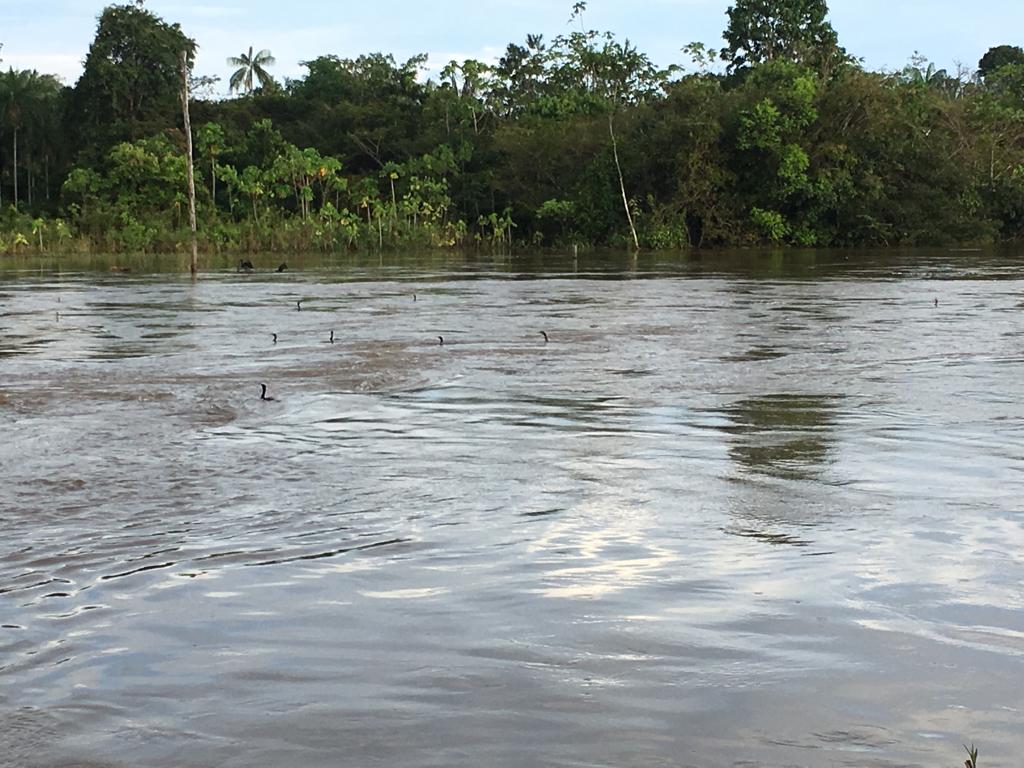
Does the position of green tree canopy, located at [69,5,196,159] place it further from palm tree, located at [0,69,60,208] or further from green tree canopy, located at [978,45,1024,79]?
green tree canopy, located at [978,45,1024,79]

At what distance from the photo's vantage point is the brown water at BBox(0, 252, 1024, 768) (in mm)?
3344

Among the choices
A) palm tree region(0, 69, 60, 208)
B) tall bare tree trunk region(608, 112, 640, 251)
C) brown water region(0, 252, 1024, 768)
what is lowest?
brown water region(0, 252, 1024, 768)

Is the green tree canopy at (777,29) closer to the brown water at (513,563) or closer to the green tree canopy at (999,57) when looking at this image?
the green tree canopy at (999,57)

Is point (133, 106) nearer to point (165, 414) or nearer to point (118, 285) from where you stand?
point (118, 285)

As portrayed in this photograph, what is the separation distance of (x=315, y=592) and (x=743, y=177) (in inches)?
2079

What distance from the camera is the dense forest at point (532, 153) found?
53344mm

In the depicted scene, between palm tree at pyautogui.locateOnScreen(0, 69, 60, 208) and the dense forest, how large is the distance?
0.33 ft

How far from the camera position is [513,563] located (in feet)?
16.2

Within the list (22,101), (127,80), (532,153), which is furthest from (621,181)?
(22,101)

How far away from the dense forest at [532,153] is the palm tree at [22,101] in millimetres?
101

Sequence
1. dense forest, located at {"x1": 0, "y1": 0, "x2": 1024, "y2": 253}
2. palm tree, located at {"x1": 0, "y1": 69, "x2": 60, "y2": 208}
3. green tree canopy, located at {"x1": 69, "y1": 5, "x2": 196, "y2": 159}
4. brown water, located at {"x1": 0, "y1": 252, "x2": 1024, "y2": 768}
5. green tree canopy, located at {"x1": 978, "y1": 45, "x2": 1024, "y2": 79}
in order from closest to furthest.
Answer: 1. brown water, located at {"x1": 0, "y1": 252, "x2": 1024, "y2": 768}
2. dense forest, located at {"x1": 0, "y1": 0, "x2": 1024, "y2": 253}
3. green tree canopy, located at {"x1": 69, "y1": 5, "x2": 196, "y2": 159}
4. palm tree, located at {"x1": 0, "y1": 69, "x2": 60, "y2": 208}
5. green tree canopy, located at {"x1": 978, "y1": 45, "x2": 1024, "y2": 79}

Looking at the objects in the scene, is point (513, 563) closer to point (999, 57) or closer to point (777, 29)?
point (777, 29)

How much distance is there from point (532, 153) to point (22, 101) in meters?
24.4

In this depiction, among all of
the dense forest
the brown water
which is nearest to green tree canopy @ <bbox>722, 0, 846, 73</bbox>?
the dense forest
